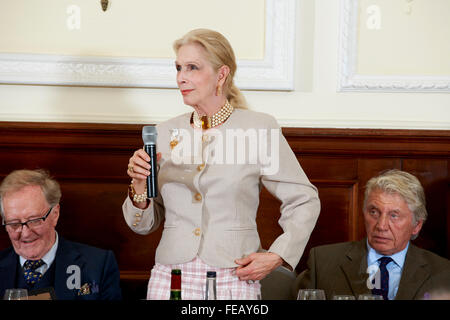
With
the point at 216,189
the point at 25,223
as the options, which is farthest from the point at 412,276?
the point at 25,223

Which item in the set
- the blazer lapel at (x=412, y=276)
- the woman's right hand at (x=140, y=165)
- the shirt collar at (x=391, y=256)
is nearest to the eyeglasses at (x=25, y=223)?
the woman's right hand at (x=140, y=165)

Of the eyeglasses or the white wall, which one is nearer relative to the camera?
the eyeglasses

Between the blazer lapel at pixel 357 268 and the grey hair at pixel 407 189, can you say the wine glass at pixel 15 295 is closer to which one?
the blazer lapel at pixel 357 268

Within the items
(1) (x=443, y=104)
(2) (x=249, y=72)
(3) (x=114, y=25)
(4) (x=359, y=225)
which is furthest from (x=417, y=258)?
(3) (x=114, y=25)

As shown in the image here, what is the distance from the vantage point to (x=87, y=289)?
2.81 metres

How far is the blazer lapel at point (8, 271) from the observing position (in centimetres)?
279

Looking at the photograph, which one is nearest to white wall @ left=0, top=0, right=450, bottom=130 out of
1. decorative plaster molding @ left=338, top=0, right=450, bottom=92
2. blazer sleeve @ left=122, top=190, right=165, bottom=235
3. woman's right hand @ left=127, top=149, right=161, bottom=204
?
decorative plaster molding @ left=338, top=0, right=450, bottom=92

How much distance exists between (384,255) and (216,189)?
1037mm

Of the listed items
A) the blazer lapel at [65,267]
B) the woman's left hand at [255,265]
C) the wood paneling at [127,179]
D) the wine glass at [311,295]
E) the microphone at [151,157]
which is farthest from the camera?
the wood paneling at [127,179]

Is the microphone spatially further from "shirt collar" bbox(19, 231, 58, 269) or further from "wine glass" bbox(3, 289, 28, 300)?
"shirt collar" bbox(19, 231, 58, 269)

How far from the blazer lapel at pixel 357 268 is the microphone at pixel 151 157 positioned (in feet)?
3.93

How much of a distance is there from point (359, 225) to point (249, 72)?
0.96 metres

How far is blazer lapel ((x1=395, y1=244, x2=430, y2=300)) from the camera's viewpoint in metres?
2.91

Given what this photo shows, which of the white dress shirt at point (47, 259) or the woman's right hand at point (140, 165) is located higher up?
the woman's right hand at point (140, 165)
